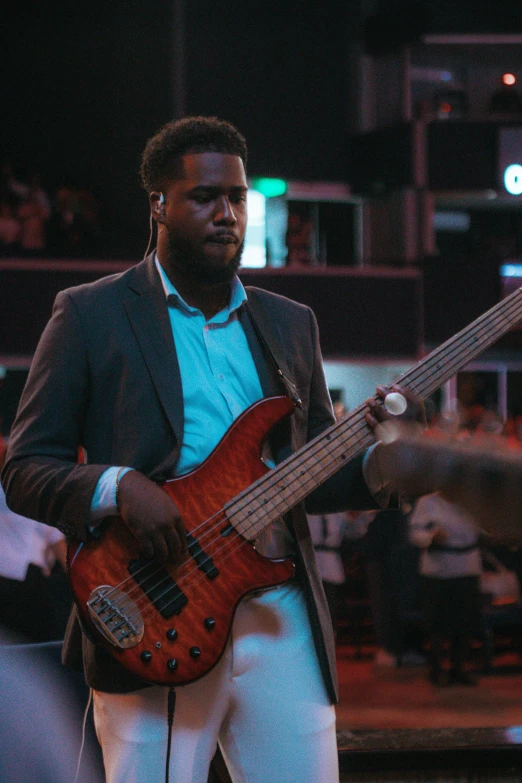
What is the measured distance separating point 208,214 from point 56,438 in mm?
538

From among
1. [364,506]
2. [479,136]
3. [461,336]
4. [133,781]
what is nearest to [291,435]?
[364,506]

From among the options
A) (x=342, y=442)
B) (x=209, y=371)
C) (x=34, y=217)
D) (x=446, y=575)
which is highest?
(x=34, y=217)

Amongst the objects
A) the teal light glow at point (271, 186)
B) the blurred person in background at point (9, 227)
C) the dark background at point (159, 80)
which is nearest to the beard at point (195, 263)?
the blurred person in background at point (9, 227)

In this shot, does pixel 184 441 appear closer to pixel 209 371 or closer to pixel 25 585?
pixel 209 371

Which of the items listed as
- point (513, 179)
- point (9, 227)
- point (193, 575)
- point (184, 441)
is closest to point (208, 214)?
point (184, 441)

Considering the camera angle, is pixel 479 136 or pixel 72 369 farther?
pixel 479 136

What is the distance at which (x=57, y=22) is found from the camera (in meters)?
15.4

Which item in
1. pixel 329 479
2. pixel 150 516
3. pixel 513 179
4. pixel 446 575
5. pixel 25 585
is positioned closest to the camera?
pixel 150 516

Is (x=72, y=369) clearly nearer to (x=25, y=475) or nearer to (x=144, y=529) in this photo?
(x=25, y=475)

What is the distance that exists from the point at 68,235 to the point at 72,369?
39.1 feet

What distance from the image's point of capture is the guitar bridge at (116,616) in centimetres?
191

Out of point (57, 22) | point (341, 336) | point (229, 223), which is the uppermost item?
point (57, 22)

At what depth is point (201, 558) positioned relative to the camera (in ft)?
6.55

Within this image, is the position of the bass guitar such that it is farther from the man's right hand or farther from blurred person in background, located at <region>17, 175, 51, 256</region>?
blurred person in background, located at <region>17, 175, 51, 256</region>
